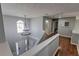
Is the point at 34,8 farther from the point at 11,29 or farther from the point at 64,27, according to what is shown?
the point at 64,27

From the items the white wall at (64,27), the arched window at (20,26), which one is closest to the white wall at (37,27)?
the arched window at (20,26)

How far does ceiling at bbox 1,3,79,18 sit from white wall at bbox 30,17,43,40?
7 cm

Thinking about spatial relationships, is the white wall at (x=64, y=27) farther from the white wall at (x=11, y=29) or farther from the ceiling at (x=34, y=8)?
the white wall at (x=11, y=29)

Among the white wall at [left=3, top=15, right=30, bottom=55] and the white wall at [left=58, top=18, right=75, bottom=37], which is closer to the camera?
the white wall at [left=3, top=15, right=30, bottom=55]

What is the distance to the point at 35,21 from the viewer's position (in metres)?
1.03

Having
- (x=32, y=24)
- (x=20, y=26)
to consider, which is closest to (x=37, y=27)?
(x=32, y=24)

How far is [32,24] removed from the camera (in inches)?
40.7

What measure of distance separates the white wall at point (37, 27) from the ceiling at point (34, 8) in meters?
0.07

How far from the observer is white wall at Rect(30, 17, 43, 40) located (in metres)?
1.03

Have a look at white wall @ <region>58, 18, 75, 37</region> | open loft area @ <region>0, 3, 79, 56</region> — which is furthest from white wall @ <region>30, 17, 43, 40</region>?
white wall @ <region>58, 18, 75, 37</region>

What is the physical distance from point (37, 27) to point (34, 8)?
27 centimetres

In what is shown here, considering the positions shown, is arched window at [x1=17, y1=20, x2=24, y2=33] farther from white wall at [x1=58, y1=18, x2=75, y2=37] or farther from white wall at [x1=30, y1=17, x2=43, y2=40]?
white wall at [x1=58, y1=18, x2=75, y2=37]

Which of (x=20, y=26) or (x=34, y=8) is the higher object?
(x=34, y=8)

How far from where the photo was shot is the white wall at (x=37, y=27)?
1027 millimetres
